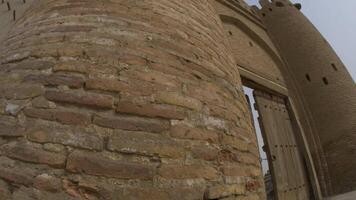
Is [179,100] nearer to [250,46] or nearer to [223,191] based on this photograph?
[223,191]

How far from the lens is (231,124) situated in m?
1.81

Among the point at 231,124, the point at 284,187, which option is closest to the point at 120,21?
the point at 231,124

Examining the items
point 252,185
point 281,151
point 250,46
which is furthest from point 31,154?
point 250,46

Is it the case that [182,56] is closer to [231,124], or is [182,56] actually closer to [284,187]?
[231,124]

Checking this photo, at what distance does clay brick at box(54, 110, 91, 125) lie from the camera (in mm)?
1269

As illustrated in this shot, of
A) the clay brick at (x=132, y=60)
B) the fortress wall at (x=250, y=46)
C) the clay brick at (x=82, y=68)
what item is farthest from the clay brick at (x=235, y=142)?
the fortress wall at (x=250, y=46)

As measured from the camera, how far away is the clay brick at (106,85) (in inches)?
54.2

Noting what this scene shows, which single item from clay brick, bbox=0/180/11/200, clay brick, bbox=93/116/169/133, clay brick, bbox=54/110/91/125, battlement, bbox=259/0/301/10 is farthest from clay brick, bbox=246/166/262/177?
battlement, bbox=259/0/301/10

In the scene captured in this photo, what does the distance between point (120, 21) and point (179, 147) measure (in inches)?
38.9

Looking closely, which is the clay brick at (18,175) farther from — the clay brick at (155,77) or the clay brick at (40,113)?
the clay brick at (155,77)

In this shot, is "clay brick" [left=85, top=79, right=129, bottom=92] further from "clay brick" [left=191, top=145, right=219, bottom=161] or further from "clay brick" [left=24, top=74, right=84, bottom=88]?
"clay brick" [left=191, top=145, right=219, bottom=161]

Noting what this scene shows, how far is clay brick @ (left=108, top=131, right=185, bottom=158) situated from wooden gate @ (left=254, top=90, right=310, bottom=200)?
4020mm

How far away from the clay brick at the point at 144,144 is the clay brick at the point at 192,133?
0.06 m

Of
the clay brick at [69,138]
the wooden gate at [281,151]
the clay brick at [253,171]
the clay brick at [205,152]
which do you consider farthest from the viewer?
the wooden gate at [281,151]
